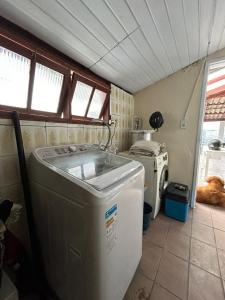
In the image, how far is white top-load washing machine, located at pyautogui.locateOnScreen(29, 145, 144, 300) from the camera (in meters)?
0.75

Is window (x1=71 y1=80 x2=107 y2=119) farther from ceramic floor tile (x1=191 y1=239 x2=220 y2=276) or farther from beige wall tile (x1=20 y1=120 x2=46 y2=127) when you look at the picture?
ceramic floor tile (x1=191 y1=239 x2=220 y2=276)

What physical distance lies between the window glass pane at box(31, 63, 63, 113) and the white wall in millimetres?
1755

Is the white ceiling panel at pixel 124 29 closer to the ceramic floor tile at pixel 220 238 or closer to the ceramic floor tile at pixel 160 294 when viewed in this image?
the ceramic floor tile at pixel 160 294

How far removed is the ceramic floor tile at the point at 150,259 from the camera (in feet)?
4.59

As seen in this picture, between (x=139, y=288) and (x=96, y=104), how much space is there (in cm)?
216

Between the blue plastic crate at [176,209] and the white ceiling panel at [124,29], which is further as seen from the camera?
the blue plastic crate at [176,209]

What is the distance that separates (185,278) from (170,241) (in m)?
0.45

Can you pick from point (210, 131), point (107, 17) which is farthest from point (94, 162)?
point (210, 131)

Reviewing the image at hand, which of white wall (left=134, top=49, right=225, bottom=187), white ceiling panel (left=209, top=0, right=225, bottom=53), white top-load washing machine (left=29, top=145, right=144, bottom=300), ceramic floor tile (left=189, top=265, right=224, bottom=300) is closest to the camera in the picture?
white top-load washing machine (left=29, top=145, right=144, bottom=300)

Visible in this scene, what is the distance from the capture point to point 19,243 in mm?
1171

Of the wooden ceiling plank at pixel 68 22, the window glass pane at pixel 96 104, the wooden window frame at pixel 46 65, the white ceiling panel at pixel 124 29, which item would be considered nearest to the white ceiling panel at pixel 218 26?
the white ceiling panel at pixel 124 29

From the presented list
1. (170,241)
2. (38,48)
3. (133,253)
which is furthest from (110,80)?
(170,241)

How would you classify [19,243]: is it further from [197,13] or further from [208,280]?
[197,13]

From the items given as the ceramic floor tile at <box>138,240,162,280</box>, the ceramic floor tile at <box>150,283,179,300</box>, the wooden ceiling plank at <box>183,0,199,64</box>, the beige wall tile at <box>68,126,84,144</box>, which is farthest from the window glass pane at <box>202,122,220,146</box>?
the ceramic floor tile at <box>150,283,179,300</box>
